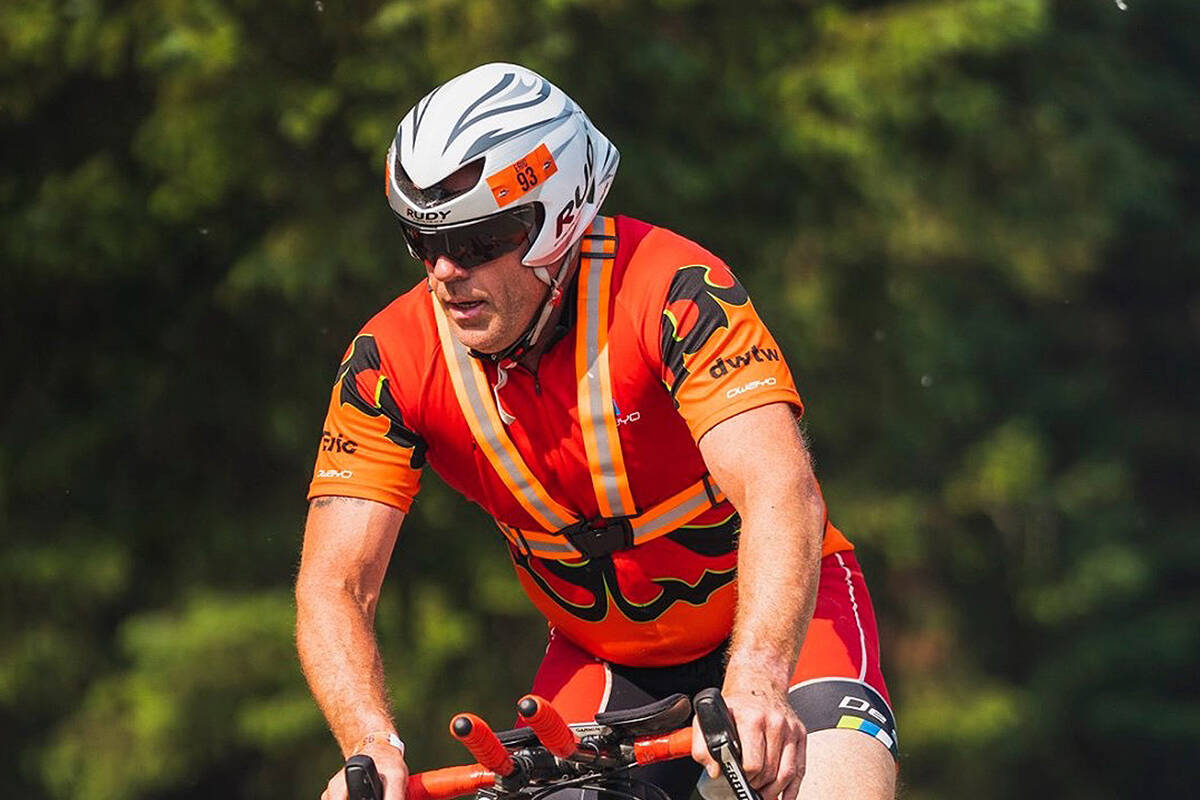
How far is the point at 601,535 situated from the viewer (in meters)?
5.26

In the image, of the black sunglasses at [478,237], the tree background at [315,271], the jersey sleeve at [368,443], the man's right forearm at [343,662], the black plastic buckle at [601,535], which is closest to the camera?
the man's right forearm at [343,662]

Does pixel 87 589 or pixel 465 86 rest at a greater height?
pixel 465 86

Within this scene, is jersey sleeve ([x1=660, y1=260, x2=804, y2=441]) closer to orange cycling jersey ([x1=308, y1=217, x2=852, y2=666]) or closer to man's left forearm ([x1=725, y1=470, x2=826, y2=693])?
orange cycling jersey ([x1=308, y1=217, x2=852, y2=666])

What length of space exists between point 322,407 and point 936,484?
739 cm

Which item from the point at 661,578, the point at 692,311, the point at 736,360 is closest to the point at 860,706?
the point at 661,578

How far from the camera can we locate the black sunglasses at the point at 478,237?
4.86 m

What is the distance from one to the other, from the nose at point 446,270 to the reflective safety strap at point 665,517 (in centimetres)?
76

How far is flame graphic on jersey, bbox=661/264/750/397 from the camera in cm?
490

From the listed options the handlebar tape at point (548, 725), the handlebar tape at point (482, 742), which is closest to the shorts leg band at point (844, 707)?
the handlebar tape at point (548, 725)

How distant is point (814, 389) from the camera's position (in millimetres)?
17172

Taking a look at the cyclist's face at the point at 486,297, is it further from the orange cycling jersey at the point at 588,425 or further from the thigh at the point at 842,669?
the thigh at the point at 842,669

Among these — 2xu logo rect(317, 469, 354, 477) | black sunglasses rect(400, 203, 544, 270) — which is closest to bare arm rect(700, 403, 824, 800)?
black sunglasses rect(400, 203, 544, 270)

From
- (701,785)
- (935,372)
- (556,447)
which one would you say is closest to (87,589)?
(935,372)

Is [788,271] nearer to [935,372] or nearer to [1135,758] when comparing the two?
[935,372]
